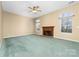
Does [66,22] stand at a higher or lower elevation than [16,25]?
higher

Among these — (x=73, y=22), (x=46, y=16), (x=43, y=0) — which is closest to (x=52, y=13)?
(x=46, y=16)

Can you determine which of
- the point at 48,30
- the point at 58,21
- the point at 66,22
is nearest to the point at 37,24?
the point at 48,30

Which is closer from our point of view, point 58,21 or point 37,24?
point 58,21

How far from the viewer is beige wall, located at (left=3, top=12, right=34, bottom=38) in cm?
840

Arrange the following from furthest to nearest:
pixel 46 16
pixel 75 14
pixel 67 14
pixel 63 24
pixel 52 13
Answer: pixel 46 16
pixel 52 13
pixel 63 24
pixel 67 14
pixel 75 14

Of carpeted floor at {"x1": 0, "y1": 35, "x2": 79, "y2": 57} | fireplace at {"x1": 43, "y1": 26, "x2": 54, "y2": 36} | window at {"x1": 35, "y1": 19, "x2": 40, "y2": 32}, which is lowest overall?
carpeted floor at {"x1": 0, "y1": 35, "x2": 79, "y2": 57}

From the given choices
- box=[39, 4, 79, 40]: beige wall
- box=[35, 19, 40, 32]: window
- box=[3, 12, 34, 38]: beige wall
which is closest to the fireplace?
box=[39, 4, 79, 40]: beige wall

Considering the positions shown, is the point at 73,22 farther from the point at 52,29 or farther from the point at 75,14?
the point at 52,29

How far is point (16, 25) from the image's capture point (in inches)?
381

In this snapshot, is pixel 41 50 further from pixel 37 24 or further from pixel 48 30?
pixel 37 24

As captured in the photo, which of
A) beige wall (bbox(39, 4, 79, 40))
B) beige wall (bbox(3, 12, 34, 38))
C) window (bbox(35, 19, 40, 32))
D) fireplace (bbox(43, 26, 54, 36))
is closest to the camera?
beige wall (bbox(39, 4, 79, 40))

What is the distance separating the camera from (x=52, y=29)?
8.45 m

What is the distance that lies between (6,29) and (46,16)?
3740 mm

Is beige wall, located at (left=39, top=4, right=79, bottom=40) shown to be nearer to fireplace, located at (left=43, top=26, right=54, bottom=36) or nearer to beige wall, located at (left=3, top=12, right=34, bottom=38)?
fireplace, located at (left=43, top=26, right=54, bottom=36)
